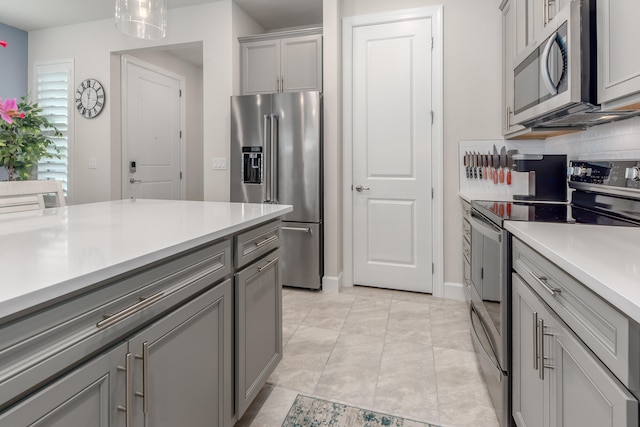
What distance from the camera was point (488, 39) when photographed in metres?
3.01

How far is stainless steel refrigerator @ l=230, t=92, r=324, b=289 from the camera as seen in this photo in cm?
324

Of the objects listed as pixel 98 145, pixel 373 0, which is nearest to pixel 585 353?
pixel 373 0

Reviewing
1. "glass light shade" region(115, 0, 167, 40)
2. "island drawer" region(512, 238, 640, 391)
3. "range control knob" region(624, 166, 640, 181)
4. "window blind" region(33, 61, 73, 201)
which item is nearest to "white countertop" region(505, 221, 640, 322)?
"island drawer" region(512, 238, 640, 391)

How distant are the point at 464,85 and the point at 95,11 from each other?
149 inches

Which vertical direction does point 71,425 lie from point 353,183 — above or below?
below

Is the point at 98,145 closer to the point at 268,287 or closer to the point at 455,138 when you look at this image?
the point at 268,287

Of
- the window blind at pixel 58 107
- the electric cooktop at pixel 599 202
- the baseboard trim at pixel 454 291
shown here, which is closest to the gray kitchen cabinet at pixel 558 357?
the electric cooktop at pixel 599 202

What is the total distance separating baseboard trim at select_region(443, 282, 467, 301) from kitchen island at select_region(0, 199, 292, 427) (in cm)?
196

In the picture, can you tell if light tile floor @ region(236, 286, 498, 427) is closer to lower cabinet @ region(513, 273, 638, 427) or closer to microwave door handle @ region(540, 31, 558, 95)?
lower cabinet @ region(513, 273, 638, 427)

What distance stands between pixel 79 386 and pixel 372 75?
316 centimetres

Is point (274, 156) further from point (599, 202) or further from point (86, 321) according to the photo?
point (86, 321)

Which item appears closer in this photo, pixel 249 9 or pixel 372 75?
pixel 372 75

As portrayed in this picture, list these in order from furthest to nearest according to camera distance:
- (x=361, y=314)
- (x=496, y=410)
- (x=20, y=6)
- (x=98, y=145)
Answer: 1. (x=98, y=145)
2. (x=20, y=6)
3. (x=361, y=314)
4. (x=496, y=410)

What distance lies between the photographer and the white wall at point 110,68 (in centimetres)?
362
